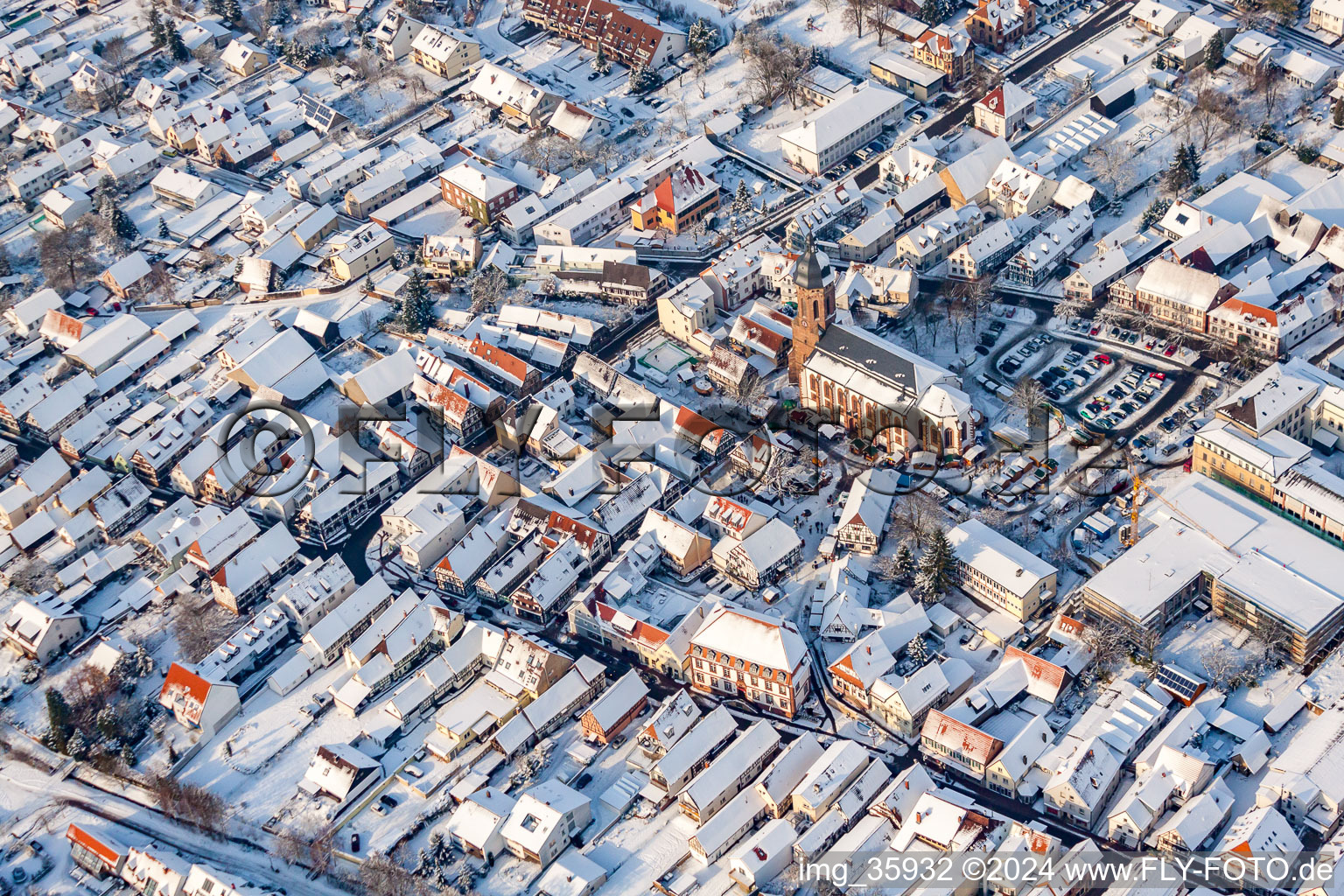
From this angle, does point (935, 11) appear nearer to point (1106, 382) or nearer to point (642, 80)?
point (642, 80)

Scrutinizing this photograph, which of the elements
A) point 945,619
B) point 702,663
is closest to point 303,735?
point 702,663

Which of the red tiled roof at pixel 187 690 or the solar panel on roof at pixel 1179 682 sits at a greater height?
the solar panel on roof at pixel 1179 682

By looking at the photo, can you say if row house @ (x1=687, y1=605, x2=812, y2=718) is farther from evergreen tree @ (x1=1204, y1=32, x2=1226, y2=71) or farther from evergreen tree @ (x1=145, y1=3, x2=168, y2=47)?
evergreen tree @ (x1=145, y1=3, x2=168, y2=47)

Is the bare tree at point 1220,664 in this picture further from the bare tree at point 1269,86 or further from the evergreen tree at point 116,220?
the evergreen tree at point 116,220

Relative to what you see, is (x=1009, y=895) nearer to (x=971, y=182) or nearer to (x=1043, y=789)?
(x=1043, y=789)

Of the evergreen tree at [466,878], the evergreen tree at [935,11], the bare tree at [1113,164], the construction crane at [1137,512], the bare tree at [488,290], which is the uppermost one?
the evergreen tree at [935,11]

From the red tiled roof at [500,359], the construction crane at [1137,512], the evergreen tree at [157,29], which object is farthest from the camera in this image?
the evergreen tree at [157,29]

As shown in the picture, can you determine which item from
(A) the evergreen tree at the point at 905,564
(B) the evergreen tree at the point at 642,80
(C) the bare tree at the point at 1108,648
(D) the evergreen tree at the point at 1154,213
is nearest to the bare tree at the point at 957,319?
(D) the evergreen tree at the point at 1154,213
